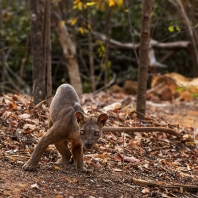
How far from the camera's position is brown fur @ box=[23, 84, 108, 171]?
201 inches

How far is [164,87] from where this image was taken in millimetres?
15023

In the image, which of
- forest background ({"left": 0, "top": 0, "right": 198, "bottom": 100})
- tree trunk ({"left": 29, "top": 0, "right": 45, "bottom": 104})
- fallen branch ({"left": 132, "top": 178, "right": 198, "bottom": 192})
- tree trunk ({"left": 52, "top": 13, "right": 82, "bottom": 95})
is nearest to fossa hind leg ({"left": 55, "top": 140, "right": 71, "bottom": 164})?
fallen branch ({"left": 132, "top": 178, "right": 198, "bottom": 192})

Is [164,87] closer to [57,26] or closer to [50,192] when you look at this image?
[57,26]

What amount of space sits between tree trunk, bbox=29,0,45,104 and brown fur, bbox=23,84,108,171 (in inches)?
83.8

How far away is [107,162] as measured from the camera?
615cm

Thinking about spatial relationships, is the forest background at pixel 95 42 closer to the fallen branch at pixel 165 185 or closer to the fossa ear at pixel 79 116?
the fallen branch at pixel 165 185

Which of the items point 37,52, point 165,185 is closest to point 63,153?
point 165,185

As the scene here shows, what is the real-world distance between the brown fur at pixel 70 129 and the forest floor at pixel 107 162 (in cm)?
20

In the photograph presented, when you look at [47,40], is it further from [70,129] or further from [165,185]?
[165,185]

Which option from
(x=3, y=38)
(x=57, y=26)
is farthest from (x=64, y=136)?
(x=3, y=38)

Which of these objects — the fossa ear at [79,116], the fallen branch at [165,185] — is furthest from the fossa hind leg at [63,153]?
the fallen branch at [165,185]

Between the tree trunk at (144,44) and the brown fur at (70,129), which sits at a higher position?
the tree trunk at (144,44)

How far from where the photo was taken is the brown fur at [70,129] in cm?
509

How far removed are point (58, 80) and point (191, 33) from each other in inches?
247
